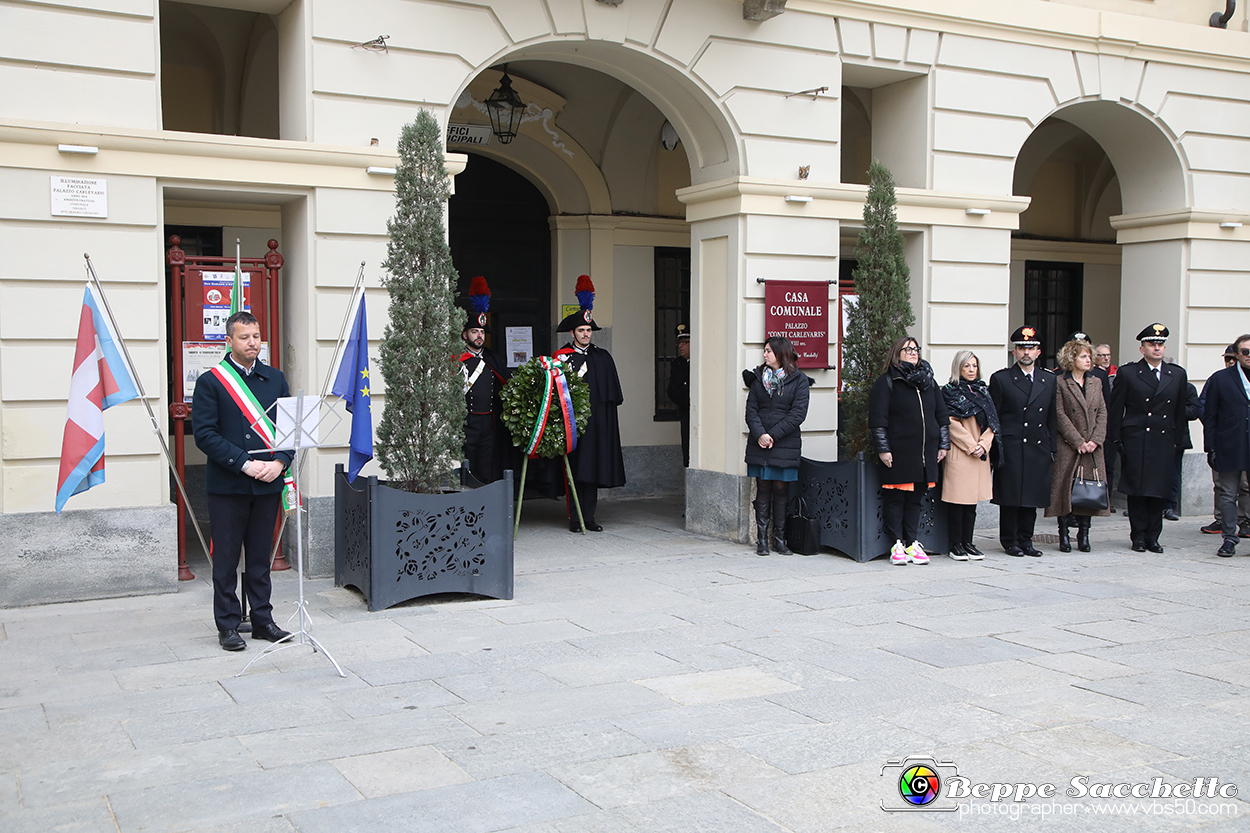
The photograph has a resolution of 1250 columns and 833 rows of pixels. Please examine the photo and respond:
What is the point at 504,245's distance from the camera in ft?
41.8

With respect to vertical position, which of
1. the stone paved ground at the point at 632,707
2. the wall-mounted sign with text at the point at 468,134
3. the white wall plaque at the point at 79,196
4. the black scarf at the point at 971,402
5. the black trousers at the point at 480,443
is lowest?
the stone paved ground at the point at 632,707

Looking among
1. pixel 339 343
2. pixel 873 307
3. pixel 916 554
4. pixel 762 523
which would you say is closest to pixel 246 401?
pixel 339 343

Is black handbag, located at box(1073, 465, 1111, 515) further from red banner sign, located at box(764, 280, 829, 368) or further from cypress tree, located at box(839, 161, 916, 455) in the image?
red banner sign, located at box(764, 280, 829, 368)

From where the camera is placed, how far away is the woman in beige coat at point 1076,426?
32.0ft

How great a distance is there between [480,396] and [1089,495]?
5483 millimetres

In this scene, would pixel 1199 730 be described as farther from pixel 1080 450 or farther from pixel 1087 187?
pixel 1087 187

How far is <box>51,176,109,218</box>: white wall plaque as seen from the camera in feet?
24.7

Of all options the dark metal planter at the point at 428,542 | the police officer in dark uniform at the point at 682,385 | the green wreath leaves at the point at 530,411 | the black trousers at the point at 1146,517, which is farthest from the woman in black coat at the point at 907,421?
the police officer in dark uniform at the point at 682,385

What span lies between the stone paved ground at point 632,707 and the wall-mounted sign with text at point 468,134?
5.52m

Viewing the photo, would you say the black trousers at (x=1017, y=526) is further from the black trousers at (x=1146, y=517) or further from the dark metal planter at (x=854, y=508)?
the black trousers at (x=1146, y=517)

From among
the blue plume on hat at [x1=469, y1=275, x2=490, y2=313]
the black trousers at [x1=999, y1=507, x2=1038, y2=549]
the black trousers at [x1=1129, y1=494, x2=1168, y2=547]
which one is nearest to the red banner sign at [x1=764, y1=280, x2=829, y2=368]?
the black trousers at [x1=999, y1=507, x2=1038, y2=549]

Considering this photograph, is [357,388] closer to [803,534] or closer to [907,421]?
[803,534]

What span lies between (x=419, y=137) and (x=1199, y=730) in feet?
18.9

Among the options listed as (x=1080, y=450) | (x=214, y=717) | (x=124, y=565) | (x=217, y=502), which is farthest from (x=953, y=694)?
(x=124, y=565)
